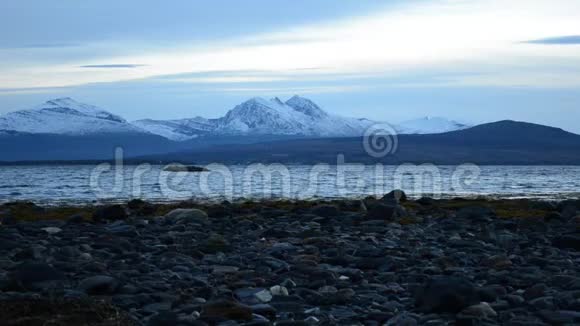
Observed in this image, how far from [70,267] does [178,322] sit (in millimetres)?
4017

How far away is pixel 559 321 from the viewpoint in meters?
8.85

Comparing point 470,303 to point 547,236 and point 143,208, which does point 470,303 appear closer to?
point 547,236

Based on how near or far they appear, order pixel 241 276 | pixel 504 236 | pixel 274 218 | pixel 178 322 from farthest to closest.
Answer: pixel 274 218
pixel 504 236
pixel 241 276
pixel 178 322

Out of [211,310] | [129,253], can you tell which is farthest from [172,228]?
[211,310]

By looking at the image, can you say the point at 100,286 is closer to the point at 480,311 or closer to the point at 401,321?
the point at 401,321

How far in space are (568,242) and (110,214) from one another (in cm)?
1210

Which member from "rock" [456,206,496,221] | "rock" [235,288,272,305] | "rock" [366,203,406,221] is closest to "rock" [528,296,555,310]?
"rock" [235,288,272,305]

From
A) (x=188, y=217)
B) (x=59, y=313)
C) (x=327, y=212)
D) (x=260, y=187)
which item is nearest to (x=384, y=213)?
(x=327, y=212)

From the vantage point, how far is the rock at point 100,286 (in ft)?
33.9

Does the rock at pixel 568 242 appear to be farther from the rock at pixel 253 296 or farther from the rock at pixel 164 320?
the rock at pixel 164 320

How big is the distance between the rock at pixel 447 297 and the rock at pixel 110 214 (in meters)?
14.1

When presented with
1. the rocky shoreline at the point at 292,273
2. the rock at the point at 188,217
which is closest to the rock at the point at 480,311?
the rocky shoreline at the point at 292,273

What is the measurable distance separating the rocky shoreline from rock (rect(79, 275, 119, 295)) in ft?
0.04

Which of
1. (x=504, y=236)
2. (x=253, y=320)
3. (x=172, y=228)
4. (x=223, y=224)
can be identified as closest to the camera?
(x=253, y=320)
